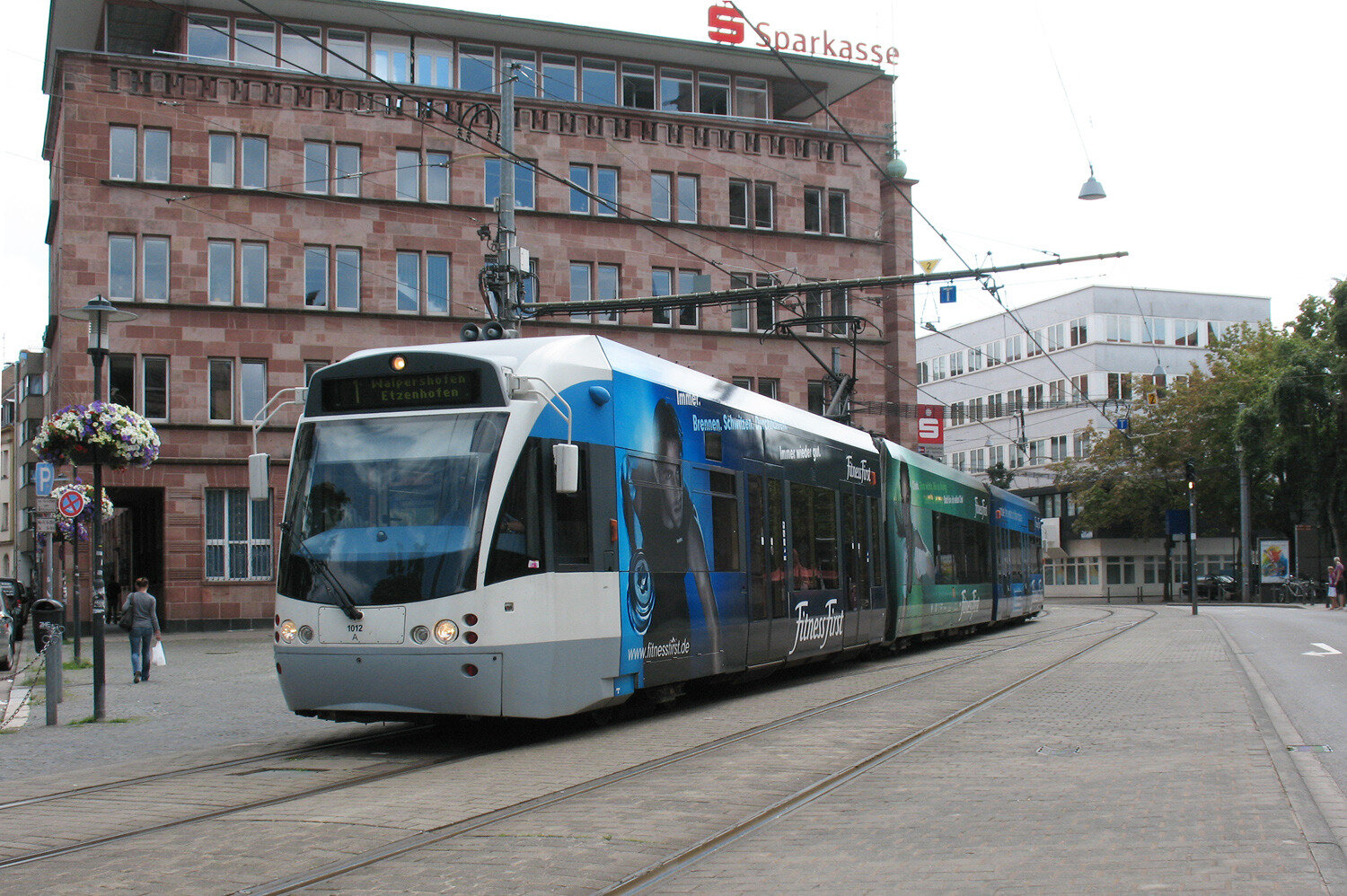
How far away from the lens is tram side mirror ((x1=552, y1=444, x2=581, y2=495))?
10.2 metres

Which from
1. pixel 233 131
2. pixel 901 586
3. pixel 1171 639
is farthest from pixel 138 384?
pixel 1171 639

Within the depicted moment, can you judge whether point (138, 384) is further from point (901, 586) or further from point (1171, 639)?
point (1171, 639)

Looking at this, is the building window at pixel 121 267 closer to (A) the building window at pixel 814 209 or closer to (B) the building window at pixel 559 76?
(B) the building window at pixel 559 76

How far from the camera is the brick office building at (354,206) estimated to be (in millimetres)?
35531

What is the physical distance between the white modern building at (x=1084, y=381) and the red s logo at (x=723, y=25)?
3436cm

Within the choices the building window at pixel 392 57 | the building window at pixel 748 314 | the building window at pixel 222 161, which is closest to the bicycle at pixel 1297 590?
the building window at pixel 748 314

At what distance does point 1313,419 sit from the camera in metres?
53.1

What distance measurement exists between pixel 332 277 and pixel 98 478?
2334 cm

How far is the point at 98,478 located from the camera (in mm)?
14969

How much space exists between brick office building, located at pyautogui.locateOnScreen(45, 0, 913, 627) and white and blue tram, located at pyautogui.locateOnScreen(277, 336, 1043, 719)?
64.4 ft

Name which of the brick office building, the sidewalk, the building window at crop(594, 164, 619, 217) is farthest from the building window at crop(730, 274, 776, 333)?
the sidewalk

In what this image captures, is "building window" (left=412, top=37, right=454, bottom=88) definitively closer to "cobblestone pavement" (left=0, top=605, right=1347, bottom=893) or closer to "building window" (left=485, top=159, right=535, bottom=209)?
"building window" (left=485, top=159, right=535, bottom=209)

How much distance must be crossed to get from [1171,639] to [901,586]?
682 cm

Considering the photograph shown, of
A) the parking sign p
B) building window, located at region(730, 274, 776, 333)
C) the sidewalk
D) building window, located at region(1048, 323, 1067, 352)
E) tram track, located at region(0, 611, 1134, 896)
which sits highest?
building window, located at region(1048, 323, 1067, 352)
